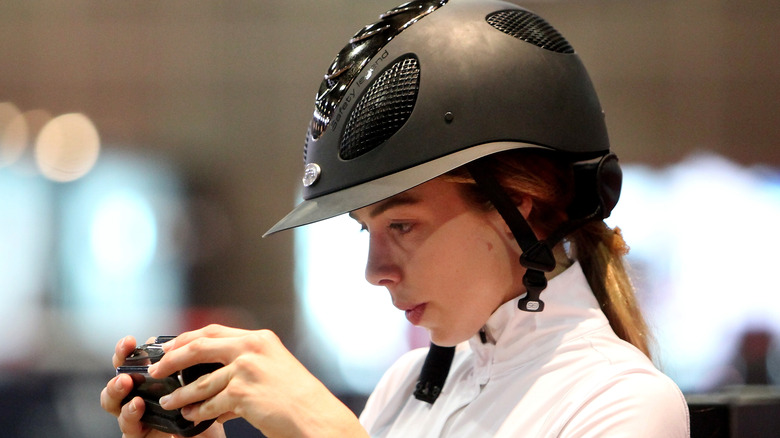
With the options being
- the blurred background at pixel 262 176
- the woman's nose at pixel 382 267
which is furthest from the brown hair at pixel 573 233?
the blurred background at pixel 262 176

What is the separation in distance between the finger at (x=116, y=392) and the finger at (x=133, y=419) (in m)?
0.01

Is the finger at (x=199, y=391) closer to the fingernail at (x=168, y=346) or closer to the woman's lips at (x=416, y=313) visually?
the fingernail at (x=168, y=346)

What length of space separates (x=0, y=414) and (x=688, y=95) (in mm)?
3455

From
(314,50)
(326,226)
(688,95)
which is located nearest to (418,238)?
(326,226)

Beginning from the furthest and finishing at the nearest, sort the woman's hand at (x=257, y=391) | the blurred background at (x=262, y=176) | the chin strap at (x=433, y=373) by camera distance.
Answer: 1. the blurred background at (x=262, y=176)
2. the chin strap at (x=433, y=373)
3. the woman's hand at (x=257, y=391)

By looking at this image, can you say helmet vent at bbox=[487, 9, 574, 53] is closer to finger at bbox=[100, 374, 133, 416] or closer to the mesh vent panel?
the mesh vent panel

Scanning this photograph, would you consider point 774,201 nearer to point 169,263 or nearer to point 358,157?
point 169,263

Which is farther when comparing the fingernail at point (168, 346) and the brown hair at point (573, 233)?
the brown hair at point (573, 233)

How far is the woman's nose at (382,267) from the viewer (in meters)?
1.00

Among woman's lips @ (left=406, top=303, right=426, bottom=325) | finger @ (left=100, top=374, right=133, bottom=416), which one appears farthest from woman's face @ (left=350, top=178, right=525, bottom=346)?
finger @ (left=100, top=374, right=133, bottom=416)

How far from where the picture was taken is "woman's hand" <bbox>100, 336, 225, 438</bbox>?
95 centimetres

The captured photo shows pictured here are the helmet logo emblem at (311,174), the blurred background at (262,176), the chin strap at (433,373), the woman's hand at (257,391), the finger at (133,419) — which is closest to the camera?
the woman's hand at (257,391)

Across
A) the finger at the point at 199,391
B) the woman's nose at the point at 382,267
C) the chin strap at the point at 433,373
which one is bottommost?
the chin strap at the point at 433,373

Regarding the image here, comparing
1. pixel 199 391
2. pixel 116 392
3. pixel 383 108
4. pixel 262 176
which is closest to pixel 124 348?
pixel 116 392
